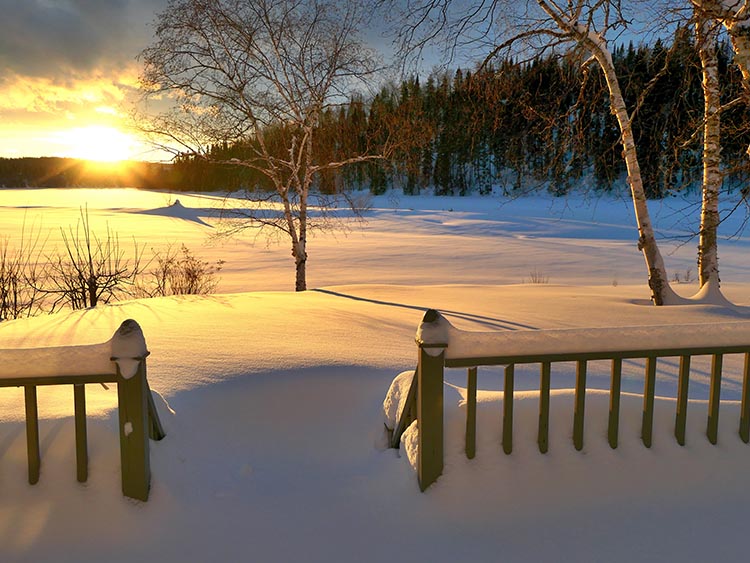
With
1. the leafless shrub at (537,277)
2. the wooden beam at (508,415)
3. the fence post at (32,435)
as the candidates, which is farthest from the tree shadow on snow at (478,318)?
the leafless shrub at (537,277)

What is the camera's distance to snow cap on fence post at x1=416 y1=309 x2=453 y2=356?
115 inches

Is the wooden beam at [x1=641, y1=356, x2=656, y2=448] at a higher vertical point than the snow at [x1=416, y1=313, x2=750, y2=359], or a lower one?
lower

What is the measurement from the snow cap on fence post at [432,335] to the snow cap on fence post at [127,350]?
1486mm

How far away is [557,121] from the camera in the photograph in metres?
8.80

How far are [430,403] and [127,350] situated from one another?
1.66m

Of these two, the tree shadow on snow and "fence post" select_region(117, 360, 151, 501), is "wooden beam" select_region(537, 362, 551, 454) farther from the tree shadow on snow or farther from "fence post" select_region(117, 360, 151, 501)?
the tree shadow on snow

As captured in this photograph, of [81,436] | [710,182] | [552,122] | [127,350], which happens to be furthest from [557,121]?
[81,436]

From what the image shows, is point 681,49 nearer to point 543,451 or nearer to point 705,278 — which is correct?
point 705,278

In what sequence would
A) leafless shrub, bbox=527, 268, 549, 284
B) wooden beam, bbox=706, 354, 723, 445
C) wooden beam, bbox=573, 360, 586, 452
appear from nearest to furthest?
1. wooden beam, bbox=573, 360, 586, 452
2. wooden beam, bbox=706, 354, 723, 445
3. leafless shrub, bbox=527, 268, 549, 284

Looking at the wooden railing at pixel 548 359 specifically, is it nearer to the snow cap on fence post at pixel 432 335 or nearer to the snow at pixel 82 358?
the snow cap on fence post at pixel 432 335

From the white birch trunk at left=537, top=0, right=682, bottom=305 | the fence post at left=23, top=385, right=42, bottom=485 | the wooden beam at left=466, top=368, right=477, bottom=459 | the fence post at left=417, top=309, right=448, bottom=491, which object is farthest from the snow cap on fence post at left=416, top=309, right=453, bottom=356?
the white birch trunk at left=537, top=0, right=682, bottom=305

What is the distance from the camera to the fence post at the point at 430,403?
2941mm

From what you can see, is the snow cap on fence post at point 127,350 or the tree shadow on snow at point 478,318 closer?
the snow cap on fence post at point 127,350

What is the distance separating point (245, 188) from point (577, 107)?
8036mm
